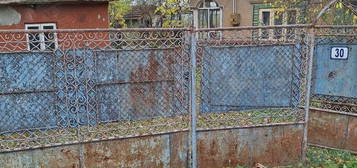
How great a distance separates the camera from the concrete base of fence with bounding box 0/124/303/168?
4379 mm

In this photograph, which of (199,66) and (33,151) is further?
(199,66)

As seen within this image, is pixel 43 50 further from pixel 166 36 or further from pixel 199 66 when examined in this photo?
pixel 199 66

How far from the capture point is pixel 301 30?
4941 millimetres

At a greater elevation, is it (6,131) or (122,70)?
(122,70)

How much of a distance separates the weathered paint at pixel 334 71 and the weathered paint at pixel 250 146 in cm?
93

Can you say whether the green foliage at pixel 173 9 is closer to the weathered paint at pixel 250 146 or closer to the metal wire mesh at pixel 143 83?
the metal wire mesh at pixel 143 83

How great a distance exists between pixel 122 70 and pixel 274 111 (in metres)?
2.35

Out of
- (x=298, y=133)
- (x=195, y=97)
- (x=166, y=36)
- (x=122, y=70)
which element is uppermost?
(x=166, y=36)

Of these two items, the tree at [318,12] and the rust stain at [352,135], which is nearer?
the rust stain at [352,135]

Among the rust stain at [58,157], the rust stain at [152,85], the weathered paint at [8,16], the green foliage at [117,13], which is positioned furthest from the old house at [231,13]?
the rust stain at [58,157]

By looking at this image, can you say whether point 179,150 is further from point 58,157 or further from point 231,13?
point 231,13

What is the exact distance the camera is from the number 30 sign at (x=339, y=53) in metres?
5.30

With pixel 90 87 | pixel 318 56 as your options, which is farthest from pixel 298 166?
pixel 90 87

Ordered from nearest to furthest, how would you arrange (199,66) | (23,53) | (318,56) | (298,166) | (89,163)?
(23,53)
(89,163)
(199,66)
(298,166)
(318,56)
